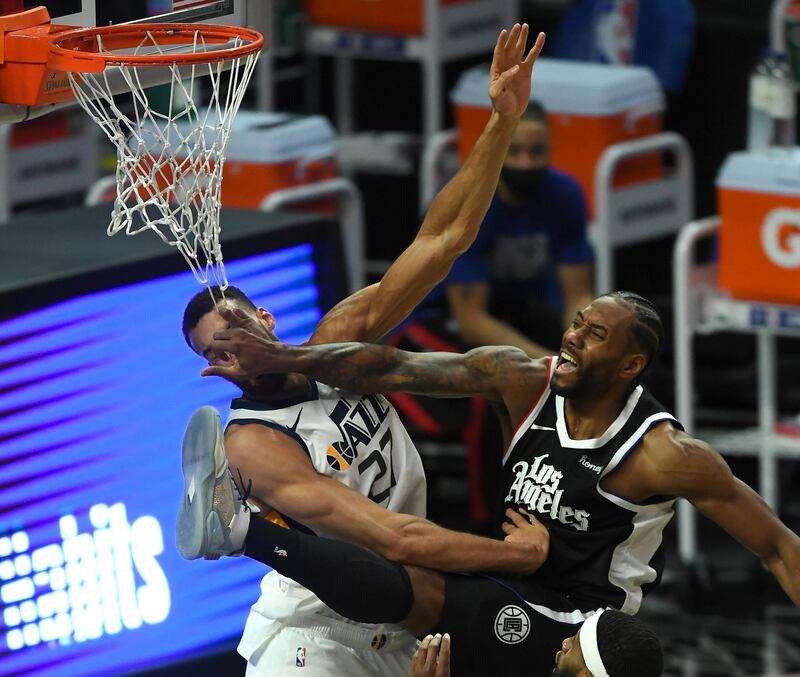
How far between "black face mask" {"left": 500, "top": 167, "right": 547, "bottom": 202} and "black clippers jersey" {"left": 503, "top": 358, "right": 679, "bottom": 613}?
10.1 feet

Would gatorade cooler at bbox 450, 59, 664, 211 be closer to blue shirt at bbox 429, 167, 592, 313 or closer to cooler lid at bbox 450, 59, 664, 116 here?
cooler lid at bbox 450, 59, 664, 116

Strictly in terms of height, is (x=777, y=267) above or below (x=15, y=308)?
below

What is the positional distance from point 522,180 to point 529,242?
10.8 inches

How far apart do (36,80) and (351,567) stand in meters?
1.53

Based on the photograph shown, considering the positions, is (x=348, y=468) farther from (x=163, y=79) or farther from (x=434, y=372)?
(x=163, y=79)

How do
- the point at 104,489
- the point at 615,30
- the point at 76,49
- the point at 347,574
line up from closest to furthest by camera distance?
1. the point at 347,574
2. the point at 76,49
3. the point at 104,489
4. the point at 615,30

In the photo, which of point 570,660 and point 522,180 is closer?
point 570,660

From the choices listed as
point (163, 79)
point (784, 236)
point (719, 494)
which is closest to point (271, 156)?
point (784, 236)

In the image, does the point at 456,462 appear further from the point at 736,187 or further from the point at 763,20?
the point at 763,20

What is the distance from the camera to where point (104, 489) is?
6.48 metres

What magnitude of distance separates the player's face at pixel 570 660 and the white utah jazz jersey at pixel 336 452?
0.81m

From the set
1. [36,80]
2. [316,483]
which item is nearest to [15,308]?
[36,80]

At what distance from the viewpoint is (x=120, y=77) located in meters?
5.46

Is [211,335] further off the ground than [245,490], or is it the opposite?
[211,335]
